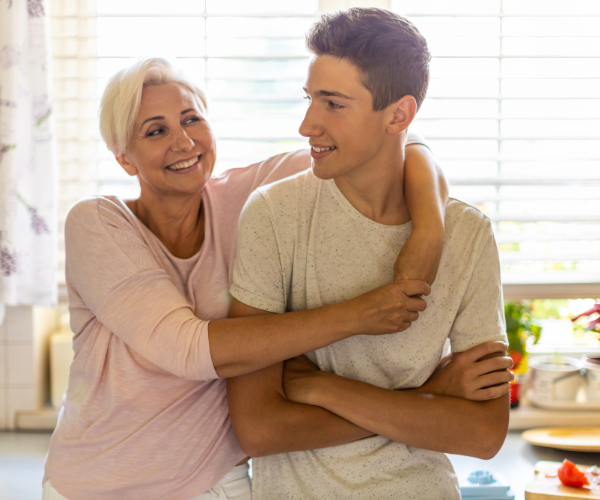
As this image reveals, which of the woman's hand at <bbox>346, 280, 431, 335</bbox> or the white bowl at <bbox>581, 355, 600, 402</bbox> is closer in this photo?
the woman's hand at <bbox>346, 280, 431, 335</bbox>

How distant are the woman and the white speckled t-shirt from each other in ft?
0.37

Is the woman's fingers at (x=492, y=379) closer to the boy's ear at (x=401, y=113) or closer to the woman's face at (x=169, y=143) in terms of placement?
the boy's ear at (x=401, y=113)

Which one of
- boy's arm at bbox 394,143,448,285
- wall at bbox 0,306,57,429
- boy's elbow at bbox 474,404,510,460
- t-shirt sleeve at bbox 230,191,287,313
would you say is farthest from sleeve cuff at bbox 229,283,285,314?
wall at bbox 0,306,57,429

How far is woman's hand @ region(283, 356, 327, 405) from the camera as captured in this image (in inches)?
44.4

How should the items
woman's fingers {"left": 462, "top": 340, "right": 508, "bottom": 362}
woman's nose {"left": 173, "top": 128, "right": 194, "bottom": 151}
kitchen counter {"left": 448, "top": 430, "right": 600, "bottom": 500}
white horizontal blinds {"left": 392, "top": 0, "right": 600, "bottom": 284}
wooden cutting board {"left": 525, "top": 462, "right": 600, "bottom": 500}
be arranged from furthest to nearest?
white horizontal blinds {"left": 392, "top": 0, "right": 600, "bottom": 284} → kitchen counter {"left": 448, "top": 430, "right": 600, "bottom": 500} → wooden cutting board {"left": 525, "top": 462, "right": 600, "bottom": 500} → woman's nose {"left": 173, "top": 128, "right": 194, "bottom": 151} → woman's fingers {"left": 462, "top": 340, "right": 508, "bottom": 362}

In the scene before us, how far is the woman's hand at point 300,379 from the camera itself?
113 centimetres

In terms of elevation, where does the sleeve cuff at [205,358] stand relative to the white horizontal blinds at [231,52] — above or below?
below

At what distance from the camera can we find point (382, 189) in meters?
1.20

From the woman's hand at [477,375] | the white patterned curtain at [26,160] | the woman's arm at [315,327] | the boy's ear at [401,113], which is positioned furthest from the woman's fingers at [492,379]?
the white patterned curtain at [26,160]

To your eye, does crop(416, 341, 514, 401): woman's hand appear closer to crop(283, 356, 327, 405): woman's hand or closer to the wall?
crop(283, 356, 327, 405): woman's hand

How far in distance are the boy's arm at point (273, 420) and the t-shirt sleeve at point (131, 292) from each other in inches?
3.1

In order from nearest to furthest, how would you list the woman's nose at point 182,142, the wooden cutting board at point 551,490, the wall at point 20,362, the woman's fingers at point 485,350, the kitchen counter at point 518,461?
the woman's fingers at point 485,350 < the woman's nose at point 182,142 < the wooden cutting board at point 551,490 < the kitchen counter at point 518,461 < the wall at point 20,362

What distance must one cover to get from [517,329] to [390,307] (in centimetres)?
107

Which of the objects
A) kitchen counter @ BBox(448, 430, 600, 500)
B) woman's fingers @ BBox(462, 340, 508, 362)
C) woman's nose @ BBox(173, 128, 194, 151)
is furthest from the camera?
kitchen counter @ BBox(448, 430, 600, 500)
